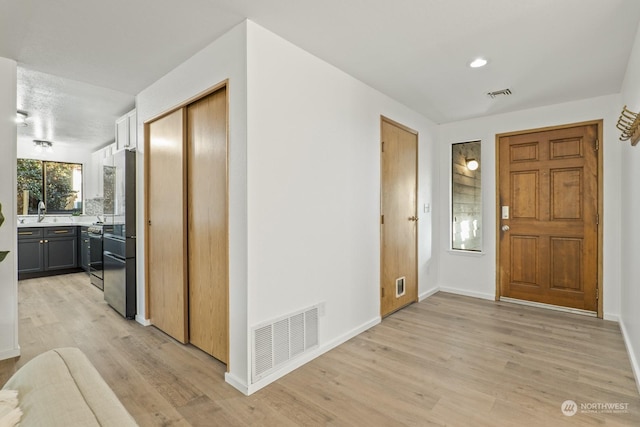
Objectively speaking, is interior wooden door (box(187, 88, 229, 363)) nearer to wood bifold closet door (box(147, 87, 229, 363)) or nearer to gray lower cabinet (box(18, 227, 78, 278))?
wood bifold closet door (box(147, 87, 229, 363))

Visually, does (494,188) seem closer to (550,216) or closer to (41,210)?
(550,216)

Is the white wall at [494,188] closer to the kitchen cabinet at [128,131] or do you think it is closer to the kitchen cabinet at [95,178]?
the kitchen cabinet at [128,131]

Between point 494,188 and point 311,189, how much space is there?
113 inches

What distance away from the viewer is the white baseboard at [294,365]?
2.11 meters

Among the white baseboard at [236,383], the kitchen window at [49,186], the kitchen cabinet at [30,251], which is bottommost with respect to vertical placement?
the white baseboard at [236,383]

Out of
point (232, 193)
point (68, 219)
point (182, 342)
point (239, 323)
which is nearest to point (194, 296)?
point (182, 342)

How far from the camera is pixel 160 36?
2.30m

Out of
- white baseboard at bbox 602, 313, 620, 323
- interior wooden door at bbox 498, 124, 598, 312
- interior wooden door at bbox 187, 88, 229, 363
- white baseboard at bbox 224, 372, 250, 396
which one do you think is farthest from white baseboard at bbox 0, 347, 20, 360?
white baseboard at bbox 602, 313, 620, 323

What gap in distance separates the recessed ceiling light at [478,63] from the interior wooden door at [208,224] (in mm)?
2081

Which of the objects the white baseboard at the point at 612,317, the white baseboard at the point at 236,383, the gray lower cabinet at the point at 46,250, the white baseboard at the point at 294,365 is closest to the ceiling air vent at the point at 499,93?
the white baseboard at the point at 612,317

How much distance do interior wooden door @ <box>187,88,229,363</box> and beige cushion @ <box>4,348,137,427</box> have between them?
1329mm

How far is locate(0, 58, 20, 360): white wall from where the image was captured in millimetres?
2604

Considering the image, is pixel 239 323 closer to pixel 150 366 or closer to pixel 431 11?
pixel 150 366

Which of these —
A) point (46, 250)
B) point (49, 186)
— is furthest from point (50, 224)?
point (49, 186)
